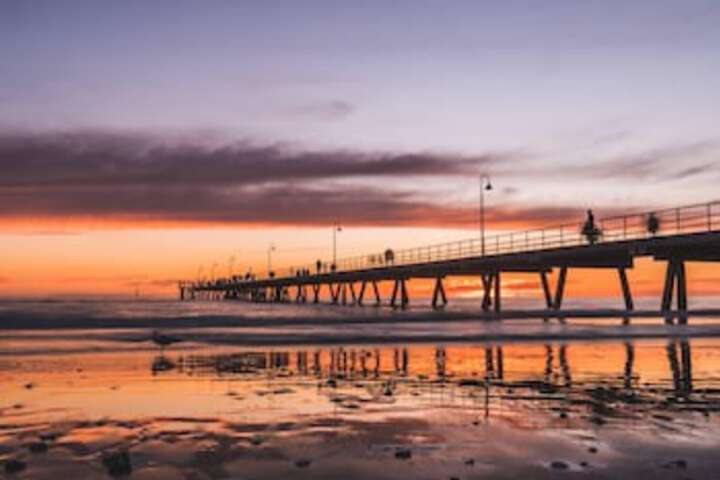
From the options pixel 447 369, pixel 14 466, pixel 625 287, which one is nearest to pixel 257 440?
pixel 14 466

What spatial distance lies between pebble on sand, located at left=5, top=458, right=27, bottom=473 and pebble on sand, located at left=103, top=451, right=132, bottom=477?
66 centimetres

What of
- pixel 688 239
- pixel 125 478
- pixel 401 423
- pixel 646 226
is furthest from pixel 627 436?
pixel 646 226

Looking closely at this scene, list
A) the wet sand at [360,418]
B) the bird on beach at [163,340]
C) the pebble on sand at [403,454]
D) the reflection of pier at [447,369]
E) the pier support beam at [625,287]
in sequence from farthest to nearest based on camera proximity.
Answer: the pier support beam at [625,287]
the bird on beach at [163,340]
the reflection of pier at [447,369]
the pebble on sand at [403,454]
the wet sand at [360,418]

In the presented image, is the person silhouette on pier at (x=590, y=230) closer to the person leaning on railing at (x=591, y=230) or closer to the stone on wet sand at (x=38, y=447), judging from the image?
the person leaning on railing at (x=591, y=230)

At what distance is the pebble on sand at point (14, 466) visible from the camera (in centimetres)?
677

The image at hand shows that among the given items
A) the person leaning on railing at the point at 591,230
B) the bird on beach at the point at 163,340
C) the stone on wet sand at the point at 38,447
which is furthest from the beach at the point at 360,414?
the person leaning on railing at the point at 591,230

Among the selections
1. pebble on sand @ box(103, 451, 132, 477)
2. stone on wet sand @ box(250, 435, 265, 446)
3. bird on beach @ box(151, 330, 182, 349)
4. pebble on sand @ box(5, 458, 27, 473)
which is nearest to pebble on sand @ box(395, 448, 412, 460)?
stone on wet sand @ box(250, 435, 265, 446)

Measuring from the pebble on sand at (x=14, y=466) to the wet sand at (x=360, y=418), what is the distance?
32 millimetres

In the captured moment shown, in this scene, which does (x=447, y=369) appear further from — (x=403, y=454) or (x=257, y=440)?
(x=403, y=454)

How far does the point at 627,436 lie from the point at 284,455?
3475 mm

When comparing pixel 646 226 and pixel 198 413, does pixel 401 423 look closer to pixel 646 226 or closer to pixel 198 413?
pixel 198 413

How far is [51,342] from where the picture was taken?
2412 cm

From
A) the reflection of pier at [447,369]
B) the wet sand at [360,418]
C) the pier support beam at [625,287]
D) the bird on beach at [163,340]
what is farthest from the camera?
the pier support beam at [625,287]

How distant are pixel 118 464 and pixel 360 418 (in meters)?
3.25
